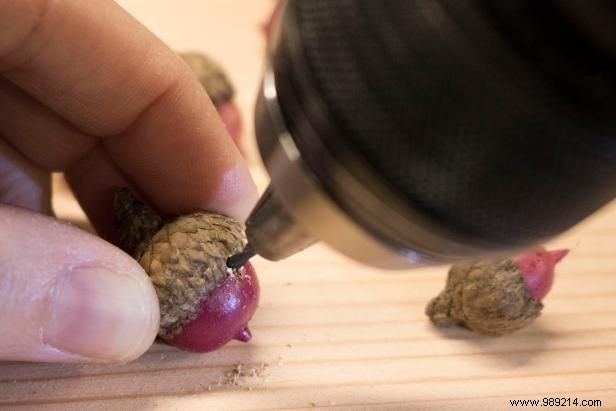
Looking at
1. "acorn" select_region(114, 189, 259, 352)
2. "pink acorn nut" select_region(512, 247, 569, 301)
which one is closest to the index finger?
"acorn" select_region(114, 189, 259, 352)

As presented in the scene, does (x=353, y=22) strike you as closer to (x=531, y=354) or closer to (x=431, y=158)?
(x=431, y=158)

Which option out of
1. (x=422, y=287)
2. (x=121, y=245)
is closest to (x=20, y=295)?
(x=121, y=245)

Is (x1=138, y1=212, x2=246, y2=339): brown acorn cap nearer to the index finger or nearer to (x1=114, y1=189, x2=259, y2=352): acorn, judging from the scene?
(x1=114, y1=189, x2=259, y2=352): acorn

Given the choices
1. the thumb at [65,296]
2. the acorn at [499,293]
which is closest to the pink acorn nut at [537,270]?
the acorn at [499,293]

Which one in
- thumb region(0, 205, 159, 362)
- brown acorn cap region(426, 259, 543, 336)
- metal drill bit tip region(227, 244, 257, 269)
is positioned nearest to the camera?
thumb region(0, 205, 159, 362)

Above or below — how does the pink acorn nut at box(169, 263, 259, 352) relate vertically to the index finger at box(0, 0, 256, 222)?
below

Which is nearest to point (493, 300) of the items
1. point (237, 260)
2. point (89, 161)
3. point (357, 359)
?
point (357, 359)

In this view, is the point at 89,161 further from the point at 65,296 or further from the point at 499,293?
the point at 499,293
